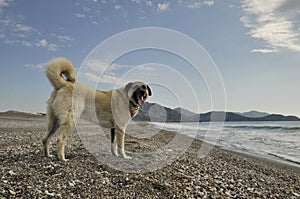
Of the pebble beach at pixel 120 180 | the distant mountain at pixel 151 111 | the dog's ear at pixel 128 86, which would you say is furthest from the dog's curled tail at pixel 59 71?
the distant mountain at pixel 151 111

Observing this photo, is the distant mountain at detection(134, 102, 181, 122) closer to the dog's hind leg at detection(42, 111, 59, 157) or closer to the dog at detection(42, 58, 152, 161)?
the dog at detection(42, 58, 152, 161)

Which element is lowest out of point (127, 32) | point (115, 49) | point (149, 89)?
point (149, 89)

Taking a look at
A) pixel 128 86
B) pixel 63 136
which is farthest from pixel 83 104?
pixel 128 86

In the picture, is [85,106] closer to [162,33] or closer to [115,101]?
[115,101]

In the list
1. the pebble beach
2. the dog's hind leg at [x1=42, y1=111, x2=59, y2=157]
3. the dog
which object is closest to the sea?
the pebble beach

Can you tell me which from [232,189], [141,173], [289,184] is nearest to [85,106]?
[141,173]

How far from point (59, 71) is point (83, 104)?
42.6 inches

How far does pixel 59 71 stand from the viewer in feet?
22.1

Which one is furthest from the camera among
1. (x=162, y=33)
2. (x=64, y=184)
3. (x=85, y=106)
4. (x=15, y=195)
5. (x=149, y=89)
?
(x=149, y=89)

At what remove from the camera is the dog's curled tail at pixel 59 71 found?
6.64 metres

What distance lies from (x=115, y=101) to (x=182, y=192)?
3475 millimetres

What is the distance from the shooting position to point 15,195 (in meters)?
4.51

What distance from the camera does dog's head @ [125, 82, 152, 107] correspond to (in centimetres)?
813

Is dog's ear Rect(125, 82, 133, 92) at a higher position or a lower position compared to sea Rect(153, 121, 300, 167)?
higher
